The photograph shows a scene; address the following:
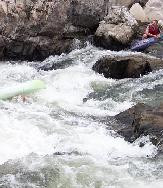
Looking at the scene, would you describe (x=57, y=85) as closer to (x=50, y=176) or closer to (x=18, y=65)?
(x=18, y=65)

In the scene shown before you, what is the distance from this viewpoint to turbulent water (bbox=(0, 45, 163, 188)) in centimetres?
684

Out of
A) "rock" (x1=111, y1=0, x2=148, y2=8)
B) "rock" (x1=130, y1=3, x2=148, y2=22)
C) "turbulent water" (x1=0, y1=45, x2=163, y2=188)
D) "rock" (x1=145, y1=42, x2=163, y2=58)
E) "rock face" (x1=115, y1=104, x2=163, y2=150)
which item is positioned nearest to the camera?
"turbulent water" (x1=0, y1=45, x2=163, y2=188)

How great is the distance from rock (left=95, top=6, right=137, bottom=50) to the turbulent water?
209cm

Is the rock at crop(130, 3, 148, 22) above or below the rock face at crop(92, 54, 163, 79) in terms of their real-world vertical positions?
above

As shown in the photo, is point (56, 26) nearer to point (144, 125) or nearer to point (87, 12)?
point (87, 12)

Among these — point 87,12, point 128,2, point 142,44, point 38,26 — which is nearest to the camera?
point 38,26

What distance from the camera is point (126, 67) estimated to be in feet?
39.6

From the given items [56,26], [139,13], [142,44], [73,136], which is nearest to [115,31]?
[142,44]

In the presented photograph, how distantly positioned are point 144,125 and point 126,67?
402 centimetres

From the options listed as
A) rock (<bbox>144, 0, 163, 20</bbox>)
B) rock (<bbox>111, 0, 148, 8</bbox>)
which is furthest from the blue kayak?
rock (<bbox>111, 0, 148, 8</bbox>)

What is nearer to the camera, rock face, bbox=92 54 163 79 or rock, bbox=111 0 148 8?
rock face, bbox=92 54 163 79

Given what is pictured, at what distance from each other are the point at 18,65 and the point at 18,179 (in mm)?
6631

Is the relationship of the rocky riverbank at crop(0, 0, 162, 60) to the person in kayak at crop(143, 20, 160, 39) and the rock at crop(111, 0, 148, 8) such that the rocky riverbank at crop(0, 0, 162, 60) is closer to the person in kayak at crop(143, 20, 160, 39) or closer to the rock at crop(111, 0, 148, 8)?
the person in kayak at crop(143, 20, 160, 39)

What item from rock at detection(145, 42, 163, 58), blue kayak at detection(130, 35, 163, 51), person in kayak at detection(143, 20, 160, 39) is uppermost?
person in kayak at detection(143, 20, 160, 39)
